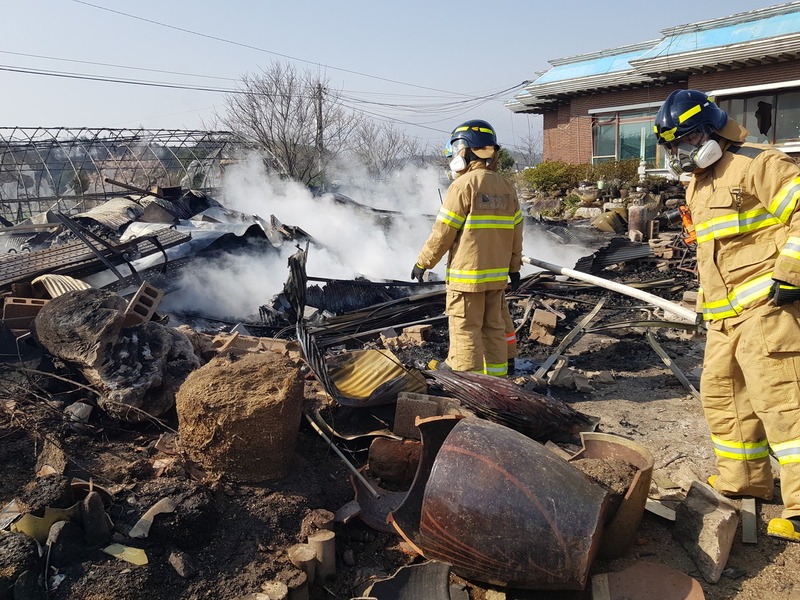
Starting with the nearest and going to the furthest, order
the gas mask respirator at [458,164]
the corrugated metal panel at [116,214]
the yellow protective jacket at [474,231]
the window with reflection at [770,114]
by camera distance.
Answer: the yellow protective jacket at [474,231] → the gas mask respirator at [458,164] → the corrugated metal panel at [116,214] → the window with reflection at [770,114]

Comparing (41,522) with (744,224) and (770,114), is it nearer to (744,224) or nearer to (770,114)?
(744,224)

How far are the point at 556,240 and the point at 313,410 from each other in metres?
7.85

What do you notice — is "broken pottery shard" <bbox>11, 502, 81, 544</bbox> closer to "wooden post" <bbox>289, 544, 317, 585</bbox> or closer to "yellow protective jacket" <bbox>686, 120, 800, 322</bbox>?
"wooden post" <bbox>289, 544, 317, 585</bbox>

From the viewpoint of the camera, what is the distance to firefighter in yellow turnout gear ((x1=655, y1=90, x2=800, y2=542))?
2.88 m

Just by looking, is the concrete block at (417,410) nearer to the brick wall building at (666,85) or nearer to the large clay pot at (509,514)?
→ the large clay pot at (509,514)

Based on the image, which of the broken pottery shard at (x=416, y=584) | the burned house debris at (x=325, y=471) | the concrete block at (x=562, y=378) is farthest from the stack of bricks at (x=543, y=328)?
the broken pottery shard at (x=416, y=584)

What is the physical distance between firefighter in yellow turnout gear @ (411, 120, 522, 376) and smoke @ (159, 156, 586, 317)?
7.42 feet

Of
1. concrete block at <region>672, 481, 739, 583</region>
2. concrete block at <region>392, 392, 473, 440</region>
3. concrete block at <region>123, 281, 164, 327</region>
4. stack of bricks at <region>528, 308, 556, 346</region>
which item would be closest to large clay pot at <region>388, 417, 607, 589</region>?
concrete block at <region>672, 481, 739, 583</region>

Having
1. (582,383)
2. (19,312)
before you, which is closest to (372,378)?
(582,383)

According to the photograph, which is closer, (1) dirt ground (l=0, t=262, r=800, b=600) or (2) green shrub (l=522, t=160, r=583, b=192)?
(1) dirt ground (l=0, t=262, r=800, b=600)

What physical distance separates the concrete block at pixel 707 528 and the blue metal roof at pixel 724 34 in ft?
55.7

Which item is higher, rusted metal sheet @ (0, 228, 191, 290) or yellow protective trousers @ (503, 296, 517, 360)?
rusted metal sheet @ (0, 228, 191, 290)

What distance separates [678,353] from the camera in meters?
6.02

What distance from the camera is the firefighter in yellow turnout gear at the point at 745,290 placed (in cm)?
288
